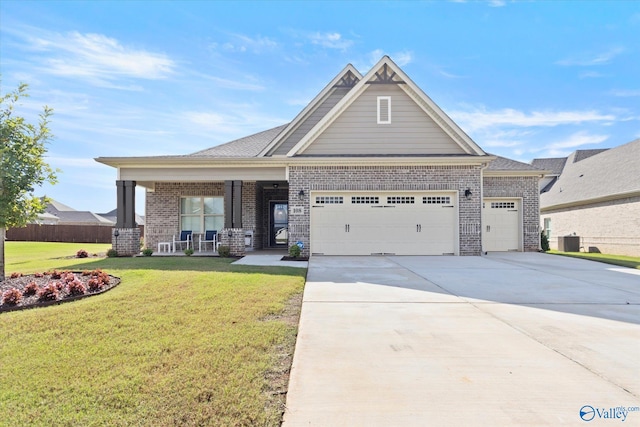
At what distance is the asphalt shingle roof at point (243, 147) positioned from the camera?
559 inches

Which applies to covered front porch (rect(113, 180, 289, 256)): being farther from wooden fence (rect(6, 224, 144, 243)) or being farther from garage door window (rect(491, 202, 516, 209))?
wooden fence (rect(6, 224, 144, 243))

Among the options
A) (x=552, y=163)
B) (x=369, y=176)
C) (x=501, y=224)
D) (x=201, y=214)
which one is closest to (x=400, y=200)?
(x=369, y=176)

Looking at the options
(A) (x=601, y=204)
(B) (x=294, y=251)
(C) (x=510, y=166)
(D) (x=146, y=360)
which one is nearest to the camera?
(D) (x=146, y=360)

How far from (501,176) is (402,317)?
40.8 ft

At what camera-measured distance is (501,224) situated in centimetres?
1495

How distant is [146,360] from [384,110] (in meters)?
12.3

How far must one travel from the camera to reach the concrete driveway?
8.38ft

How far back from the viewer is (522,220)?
48.8 ft

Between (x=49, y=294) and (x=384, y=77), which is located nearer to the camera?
(x=49, y=294)

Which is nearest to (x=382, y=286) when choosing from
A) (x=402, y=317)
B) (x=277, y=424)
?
(x=402, y=317)

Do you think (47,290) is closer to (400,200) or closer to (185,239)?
(185,239)

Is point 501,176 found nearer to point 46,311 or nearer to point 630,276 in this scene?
point 630,276

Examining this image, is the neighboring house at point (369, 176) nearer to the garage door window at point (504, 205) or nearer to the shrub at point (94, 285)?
the garage door window at point (504, 205)

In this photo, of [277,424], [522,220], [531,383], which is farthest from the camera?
[522,220]
